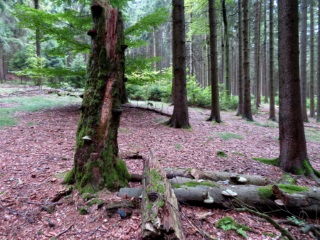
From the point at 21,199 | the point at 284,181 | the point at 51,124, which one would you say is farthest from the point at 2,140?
the point at 284,181

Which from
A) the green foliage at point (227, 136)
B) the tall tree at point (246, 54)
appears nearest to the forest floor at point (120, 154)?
the green foliage at point (227, 136)

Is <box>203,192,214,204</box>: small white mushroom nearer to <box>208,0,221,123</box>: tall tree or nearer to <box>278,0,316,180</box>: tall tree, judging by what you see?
<box>278,0,316,180</box>: tall tree

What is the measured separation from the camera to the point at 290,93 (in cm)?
485

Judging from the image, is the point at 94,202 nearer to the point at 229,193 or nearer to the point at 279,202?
the point at 229,193

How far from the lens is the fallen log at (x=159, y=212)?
81.3 inches

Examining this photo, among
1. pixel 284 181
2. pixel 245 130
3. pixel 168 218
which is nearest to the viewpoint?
pixel 168 218

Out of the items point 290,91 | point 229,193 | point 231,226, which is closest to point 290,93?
point 290,91

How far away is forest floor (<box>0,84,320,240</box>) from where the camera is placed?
269 centimetres

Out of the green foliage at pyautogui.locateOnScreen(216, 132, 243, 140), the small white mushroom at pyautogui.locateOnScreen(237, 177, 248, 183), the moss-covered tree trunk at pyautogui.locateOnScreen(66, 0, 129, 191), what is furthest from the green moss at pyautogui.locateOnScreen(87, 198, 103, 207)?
the green foliage at pyautogui.locateOnScreen(216, 132, 243, 140)

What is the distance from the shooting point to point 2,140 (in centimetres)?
610

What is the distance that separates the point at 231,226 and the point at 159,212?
1110 millimetres

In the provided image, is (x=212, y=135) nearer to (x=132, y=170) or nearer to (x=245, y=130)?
(x=245, y=130)

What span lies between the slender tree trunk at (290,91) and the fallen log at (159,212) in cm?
353

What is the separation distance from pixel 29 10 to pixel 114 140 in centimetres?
774
